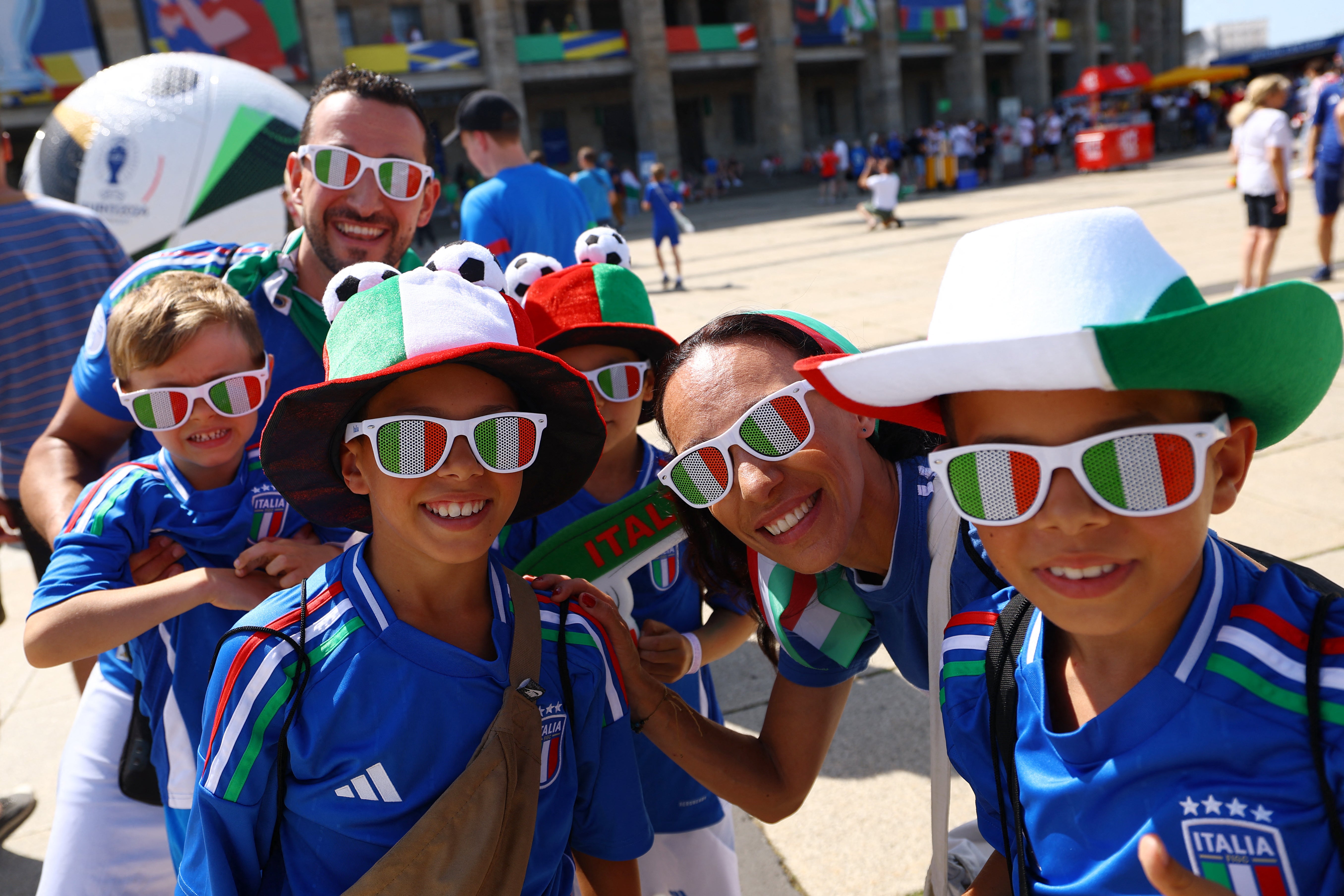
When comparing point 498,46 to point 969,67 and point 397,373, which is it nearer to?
point 969,67

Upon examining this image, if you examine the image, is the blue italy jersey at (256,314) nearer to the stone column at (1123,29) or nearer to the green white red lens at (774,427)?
the green white red lens at (774,427)

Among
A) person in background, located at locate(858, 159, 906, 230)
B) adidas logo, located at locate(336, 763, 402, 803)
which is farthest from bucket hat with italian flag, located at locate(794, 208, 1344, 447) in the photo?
person in background, located at locate(858, 159, 906, 230)

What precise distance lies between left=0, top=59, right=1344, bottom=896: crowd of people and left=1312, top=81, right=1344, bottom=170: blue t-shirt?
29.2 ft

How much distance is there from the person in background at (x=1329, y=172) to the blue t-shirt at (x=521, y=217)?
24.9 feet

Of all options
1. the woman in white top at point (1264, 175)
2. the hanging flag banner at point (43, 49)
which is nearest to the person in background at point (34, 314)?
the woman in white top at point (1264, 175)

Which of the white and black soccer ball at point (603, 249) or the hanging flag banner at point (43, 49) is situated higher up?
the hanging flag banner at point (43, 49)

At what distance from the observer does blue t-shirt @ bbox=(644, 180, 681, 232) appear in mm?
14375

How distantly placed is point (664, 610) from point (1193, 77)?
42527 millimetres

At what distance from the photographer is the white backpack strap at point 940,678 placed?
161 cm

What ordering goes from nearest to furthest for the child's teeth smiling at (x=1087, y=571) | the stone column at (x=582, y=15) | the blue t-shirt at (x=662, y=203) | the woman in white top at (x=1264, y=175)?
the child's teeth smiling at (x=1087, y=571) → the woman in white top at (x=1264, y=175) → the blue t-shirt at (x=662, y=203) → the stone column at (x=582, y=15)

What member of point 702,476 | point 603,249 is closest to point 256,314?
point 603,249

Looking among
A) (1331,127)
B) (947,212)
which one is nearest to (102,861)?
(1331,127)

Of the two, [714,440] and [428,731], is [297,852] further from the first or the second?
[714,440]

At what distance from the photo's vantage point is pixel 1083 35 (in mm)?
49500
